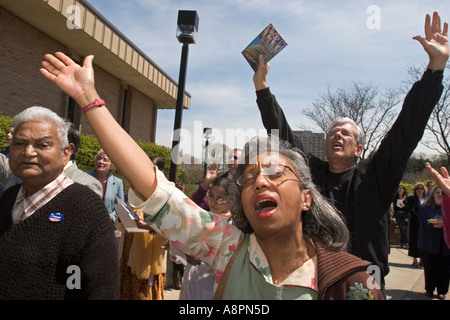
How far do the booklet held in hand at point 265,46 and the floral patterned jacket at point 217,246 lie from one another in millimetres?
1519

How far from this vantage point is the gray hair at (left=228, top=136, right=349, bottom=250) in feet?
5.41

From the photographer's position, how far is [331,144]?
8.63ft

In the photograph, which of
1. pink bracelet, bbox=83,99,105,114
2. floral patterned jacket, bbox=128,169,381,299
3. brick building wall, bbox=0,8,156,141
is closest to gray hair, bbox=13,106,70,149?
pink bracelet, bbox=83,99,105,114

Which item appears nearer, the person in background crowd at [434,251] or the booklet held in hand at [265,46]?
the booklet held in hand at [265,46]

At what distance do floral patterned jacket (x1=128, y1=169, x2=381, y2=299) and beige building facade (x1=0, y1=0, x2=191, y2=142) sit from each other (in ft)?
25.3

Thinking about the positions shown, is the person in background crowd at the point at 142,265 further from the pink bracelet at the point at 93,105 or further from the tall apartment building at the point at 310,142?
the pink bracelet at the point at 93,105

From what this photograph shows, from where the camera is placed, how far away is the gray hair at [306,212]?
→ 1.65 meters

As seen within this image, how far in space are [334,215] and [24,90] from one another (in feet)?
35.9

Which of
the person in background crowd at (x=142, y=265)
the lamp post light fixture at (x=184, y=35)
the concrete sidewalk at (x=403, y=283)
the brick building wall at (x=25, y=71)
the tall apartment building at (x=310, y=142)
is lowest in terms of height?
the concrete sidewalk at (x=403, y=283)

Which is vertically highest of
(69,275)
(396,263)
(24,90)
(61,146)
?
(24,90)

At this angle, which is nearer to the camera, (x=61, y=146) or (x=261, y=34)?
(x=61, y=146)

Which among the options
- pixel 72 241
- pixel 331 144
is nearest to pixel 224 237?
pixel 72 241

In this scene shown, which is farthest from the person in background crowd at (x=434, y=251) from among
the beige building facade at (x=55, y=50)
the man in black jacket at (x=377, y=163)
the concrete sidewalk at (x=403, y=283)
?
the beige building facade at (x=55, y=50)
